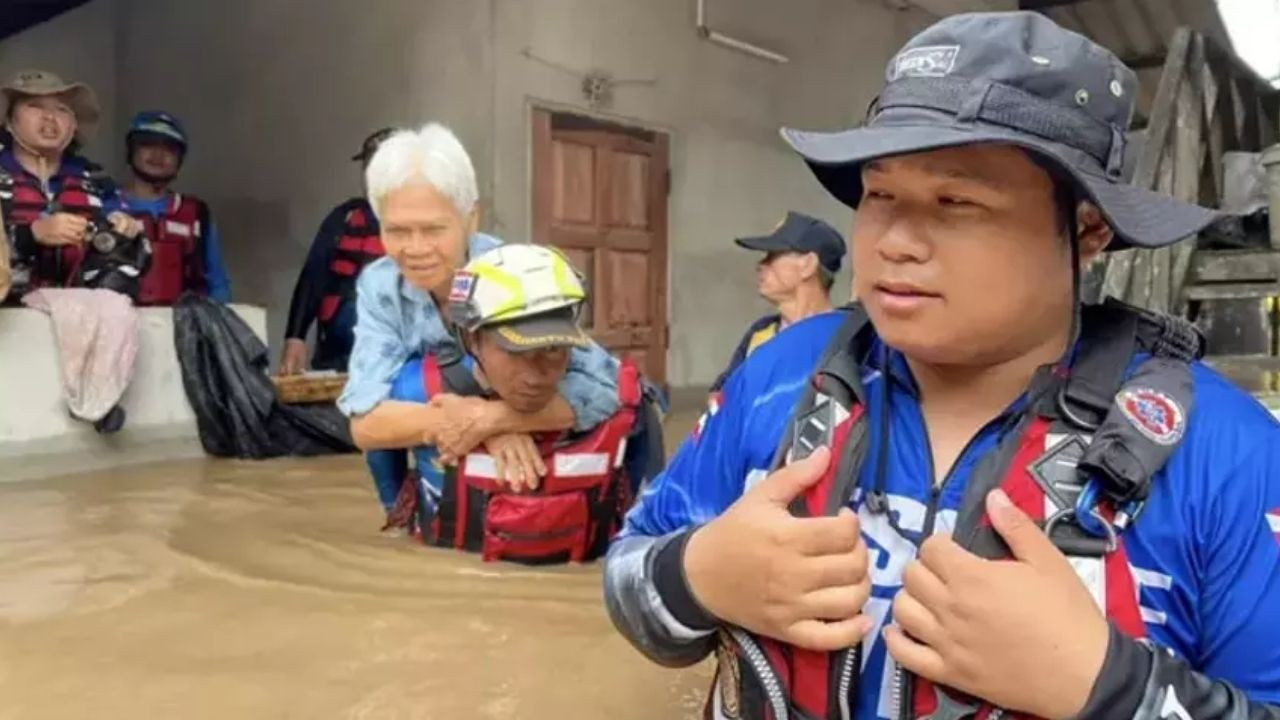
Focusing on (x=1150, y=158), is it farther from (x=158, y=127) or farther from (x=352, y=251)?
(x=158, y=127)

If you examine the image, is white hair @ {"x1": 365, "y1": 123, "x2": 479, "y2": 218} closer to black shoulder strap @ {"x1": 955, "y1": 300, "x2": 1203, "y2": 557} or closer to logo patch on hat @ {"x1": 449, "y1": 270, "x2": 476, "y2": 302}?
logo patch on hat @ {"x1": 449, "y1": 270, "x2": 476, "y2": 302}

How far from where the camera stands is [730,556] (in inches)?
43.9

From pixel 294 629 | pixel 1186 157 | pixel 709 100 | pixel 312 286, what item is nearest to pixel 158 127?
pixel 312 286

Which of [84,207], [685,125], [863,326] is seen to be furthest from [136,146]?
[863,326]

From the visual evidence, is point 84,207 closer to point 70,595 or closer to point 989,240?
point 70,595

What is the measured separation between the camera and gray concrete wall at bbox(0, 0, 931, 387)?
23.0 feet

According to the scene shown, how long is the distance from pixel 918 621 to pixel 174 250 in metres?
5.63

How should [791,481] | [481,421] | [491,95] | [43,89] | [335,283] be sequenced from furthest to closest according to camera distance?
[491,95]
[335,283]
[43,89]
[481,421]
[791,481]

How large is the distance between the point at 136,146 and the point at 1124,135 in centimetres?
571

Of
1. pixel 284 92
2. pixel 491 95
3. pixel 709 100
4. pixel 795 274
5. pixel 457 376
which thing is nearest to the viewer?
pixel 457 376

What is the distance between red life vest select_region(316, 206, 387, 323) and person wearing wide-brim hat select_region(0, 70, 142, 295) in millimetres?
1108

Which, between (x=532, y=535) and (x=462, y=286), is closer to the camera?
(x=462, y=286)

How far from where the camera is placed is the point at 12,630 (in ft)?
8.21

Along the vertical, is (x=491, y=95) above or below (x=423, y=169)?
above
